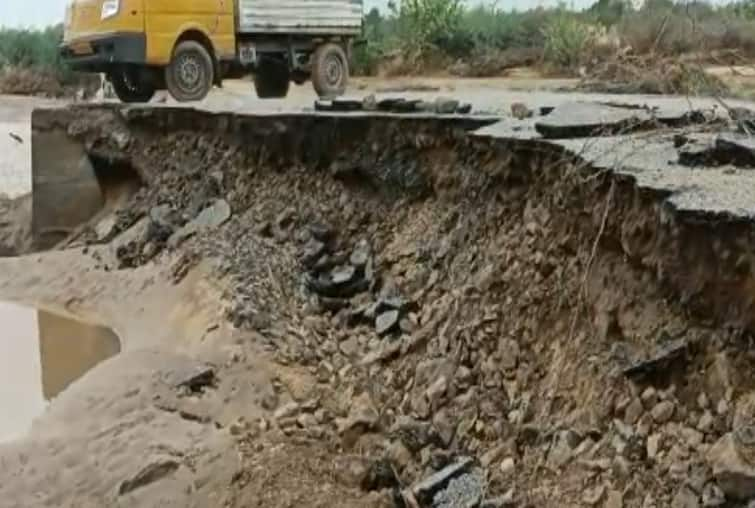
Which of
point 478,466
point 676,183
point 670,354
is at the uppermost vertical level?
point 676,183

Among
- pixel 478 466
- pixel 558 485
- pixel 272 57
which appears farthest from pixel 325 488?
pixel 272 57

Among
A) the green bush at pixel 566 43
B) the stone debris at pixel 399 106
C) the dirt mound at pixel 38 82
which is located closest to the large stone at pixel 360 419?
the stone debris at pixel 399 106

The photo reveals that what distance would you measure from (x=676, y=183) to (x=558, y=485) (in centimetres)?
138

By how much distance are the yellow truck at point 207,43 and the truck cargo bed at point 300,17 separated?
0.04ft

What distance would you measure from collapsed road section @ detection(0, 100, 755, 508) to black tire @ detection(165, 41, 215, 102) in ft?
8.76

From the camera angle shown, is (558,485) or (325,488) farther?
(325,488)

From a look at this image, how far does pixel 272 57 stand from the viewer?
1482 cm

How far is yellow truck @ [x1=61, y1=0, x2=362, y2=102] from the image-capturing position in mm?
12961

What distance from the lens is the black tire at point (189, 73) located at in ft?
43.9

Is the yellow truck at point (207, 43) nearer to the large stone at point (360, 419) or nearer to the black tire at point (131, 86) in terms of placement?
the black tire at point (131, 86)

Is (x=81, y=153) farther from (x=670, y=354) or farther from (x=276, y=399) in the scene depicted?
(x=670, y=354)

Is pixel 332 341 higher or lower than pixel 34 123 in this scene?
lower

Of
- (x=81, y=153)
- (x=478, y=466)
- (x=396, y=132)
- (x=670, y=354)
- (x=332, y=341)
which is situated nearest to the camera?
(x=670, y=354)

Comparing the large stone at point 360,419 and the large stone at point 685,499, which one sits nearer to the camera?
the large stone at point 685,499
